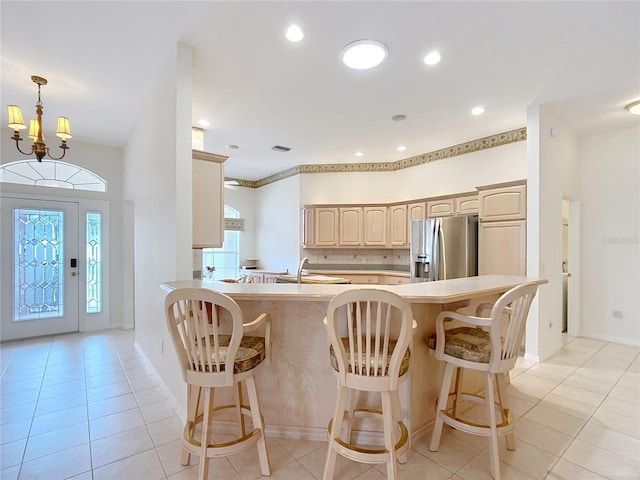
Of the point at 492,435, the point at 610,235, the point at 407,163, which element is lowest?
the point at 492,435

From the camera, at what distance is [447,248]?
437 centimetres

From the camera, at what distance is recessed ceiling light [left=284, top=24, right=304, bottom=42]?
2.25m

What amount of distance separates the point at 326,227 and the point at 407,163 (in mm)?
1939

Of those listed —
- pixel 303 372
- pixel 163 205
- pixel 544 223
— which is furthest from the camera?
pixel 544 223

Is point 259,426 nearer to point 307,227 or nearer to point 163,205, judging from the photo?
point 163,205

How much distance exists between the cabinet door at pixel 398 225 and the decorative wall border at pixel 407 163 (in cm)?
88

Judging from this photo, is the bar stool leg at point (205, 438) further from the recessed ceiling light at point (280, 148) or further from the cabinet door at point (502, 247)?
the recessed ceiling light at point (280, 148)

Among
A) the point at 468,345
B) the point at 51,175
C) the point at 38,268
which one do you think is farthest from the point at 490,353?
the point at 51,175

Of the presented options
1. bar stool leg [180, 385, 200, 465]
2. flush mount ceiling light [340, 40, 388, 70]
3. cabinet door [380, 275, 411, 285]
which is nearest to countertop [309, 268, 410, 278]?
cabinet door [380, 275, 411, 285]

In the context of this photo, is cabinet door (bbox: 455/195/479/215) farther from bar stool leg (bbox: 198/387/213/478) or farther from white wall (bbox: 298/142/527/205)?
bar stool leg (bbox: 198/387/213/478)

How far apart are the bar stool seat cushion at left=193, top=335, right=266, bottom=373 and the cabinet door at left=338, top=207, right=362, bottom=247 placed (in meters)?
4.06

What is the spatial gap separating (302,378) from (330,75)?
2638 mm

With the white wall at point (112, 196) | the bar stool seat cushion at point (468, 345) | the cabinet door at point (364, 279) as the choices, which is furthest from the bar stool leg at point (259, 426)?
the white wall at point (112, 196)

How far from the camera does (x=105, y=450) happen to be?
1.98 metres
